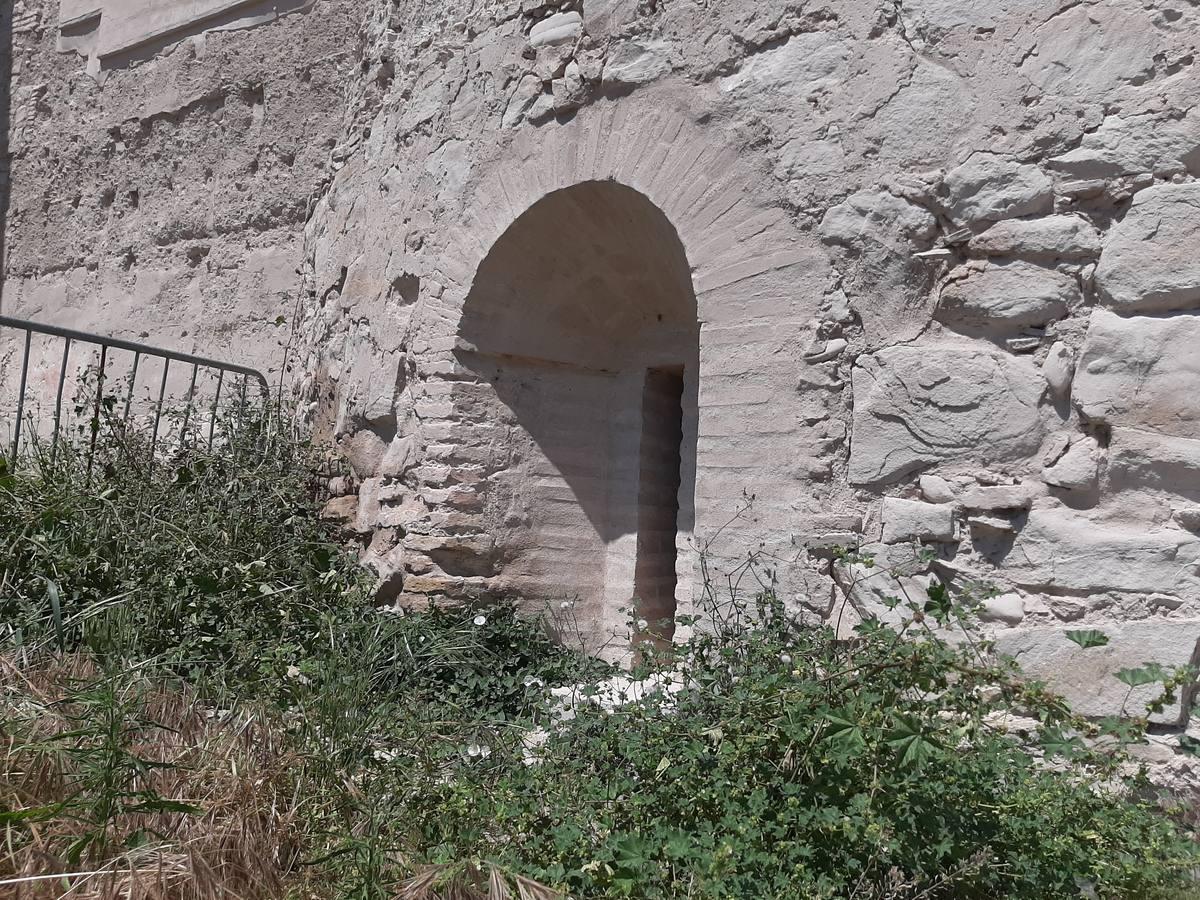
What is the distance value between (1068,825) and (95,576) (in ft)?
11.9

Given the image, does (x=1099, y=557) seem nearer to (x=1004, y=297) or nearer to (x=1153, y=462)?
(x=1153, y=462)

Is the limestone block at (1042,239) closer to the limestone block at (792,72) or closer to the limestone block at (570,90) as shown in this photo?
the limestone block at (792,72)

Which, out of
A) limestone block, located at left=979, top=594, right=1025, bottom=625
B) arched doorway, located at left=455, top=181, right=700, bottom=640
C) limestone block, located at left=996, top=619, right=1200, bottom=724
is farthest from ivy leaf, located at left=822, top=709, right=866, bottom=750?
arched doorway, located at left=455, top=181, right=700, bottom=640

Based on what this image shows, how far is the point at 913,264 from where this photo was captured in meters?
3.62

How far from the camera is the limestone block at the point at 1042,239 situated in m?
3.33

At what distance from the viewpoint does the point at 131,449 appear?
5.29 m

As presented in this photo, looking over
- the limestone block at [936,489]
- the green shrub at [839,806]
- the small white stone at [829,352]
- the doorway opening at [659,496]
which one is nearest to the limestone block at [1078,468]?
the limestone block at [936,489]

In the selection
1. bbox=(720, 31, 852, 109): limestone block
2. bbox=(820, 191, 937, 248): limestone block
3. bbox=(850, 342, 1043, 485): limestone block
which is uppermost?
bbox=(720, 31, 852, 109): limestone block

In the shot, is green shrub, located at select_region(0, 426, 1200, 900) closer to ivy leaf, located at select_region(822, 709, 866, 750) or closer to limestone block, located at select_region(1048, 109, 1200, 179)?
ivy leaf, located at select_region(822, 709, 866, 750)

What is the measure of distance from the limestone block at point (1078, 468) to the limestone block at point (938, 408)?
0.10m

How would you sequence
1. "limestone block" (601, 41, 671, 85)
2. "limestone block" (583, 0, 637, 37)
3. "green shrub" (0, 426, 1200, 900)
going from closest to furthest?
"green shrub" (0, 426, 1200, 900) < "limestone block" (601, 41, 671, 85) < "limestone block" (583, 0, 637, 37)

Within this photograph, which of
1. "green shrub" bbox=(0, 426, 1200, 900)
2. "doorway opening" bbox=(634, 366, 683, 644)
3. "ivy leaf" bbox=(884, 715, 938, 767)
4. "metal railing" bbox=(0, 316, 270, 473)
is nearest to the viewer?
"ivy leaf" bbox=(884, 715, 938, 767)

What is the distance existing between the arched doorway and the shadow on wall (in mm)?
5881

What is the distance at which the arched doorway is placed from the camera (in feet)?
16.4
